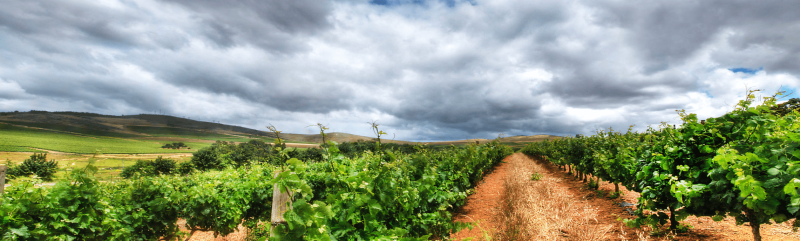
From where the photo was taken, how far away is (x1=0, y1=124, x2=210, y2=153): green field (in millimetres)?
81000

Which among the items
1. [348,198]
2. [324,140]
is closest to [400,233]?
[348,198]

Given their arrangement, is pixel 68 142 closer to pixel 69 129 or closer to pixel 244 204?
pixel 69 129

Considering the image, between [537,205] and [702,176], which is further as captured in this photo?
[537,205]

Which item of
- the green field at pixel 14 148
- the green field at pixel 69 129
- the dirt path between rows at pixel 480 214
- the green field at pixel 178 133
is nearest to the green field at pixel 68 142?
the green field at pixel 14 148

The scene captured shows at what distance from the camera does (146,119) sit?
127 metres

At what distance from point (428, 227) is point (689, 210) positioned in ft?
11.4

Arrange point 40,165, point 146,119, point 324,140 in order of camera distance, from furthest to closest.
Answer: point 146,119, point 40,165, point 324,140

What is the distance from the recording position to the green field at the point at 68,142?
8100 cm

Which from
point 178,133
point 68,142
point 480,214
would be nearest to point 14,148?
point 68,142

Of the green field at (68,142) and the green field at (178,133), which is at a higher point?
the green field at (178,133)

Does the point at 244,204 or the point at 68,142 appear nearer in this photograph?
the point at 244,204

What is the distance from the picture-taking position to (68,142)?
90.3m

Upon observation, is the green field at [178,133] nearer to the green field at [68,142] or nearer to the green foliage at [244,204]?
the green field at [68,142]

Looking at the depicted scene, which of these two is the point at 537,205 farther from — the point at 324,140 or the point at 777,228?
the point at 324,140
